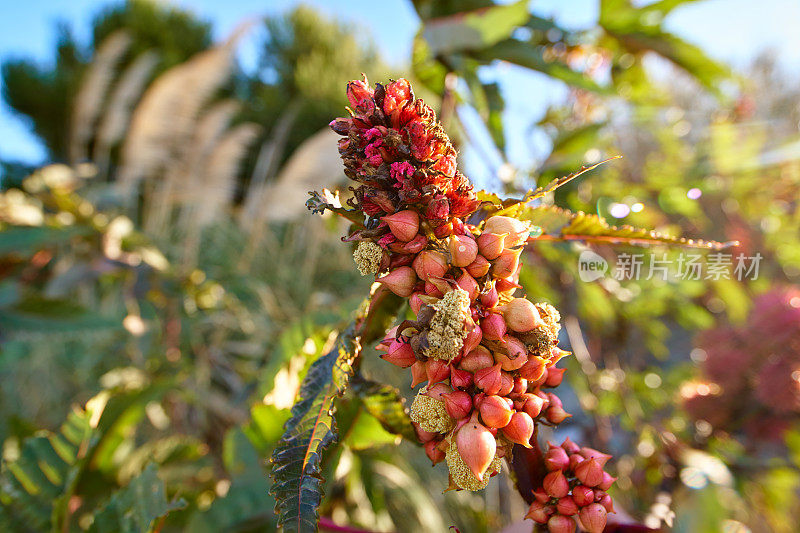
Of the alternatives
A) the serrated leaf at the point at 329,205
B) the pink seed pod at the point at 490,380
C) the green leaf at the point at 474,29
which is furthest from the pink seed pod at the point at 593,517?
the green leaf at the point at 474,29

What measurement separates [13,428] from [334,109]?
18.2 feet

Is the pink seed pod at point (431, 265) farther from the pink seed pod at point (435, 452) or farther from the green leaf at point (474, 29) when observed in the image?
the green leaf at point (474, 29)

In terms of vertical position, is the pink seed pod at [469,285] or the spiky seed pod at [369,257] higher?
the spiky seed pod at [369,257]

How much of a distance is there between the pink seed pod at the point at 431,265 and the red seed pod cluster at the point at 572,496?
0.14 metres

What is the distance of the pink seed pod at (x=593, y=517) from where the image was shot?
274mm

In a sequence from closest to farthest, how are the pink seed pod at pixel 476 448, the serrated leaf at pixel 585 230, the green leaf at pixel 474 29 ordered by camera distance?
1. the pink seed pod at pixel 476 448
2. the serrated leaf at pixel 585 230
3. the green leaf at pixel 474 29

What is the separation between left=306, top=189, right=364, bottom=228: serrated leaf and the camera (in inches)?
10.9

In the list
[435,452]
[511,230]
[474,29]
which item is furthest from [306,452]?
[474,29]

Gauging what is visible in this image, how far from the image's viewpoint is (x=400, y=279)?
0.90ft

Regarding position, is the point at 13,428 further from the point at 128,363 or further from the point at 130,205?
A: the point at 130,205

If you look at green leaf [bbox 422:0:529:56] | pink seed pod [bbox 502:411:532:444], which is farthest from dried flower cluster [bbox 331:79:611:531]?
green leaf [bbox 422:0:529:56]

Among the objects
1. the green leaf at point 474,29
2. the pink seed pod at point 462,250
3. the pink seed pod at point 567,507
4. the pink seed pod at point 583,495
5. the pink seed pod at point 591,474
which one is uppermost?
the green leaf at point 474,29

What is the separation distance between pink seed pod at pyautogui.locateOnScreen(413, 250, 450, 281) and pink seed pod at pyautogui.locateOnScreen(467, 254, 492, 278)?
1cm

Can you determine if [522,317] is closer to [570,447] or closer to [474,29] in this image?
[570,447]
